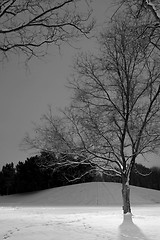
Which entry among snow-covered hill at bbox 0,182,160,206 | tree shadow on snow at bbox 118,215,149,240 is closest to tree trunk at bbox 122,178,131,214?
tree shadow on snow at bbox 118,215,149,240

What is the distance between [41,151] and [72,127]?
1.82m

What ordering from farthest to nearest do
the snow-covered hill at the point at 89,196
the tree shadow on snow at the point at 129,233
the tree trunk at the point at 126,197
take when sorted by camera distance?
the snow-covered hill at the point at 89,196 < the tree trunk at the point at 126,197 < the tree shadow on snow at the point at 129,233

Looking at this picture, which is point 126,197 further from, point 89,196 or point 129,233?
point 89,196

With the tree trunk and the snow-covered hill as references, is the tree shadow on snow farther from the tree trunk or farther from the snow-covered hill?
the snow-covered hill

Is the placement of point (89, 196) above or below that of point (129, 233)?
above

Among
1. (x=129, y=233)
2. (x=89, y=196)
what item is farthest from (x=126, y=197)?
(x=89, y=196)

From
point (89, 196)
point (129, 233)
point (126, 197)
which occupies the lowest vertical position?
point (129, 233)

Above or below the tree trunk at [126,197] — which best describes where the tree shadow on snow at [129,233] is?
below

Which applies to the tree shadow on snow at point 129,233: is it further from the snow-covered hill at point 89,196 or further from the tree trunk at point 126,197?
the snow-covered hill at point 89,196

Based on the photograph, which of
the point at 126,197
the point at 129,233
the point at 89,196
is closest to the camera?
the point at 129,233

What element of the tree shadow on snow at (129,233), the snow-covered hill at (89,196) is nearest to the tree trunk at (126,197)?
the tree shadow on snow at (129,233)

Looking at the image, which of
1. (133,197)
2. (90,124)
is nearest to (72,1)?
(90,124)

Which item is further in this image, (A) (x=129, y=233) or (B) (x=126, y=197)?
(B) (x=126, y=197)

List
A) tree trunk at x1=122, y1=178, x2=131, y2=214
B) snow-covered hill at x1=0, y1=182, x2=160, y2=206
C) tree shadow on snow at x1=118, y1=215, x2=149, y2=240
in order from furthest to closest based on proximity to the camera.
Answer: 1. snow-covered hill at x1=0, y1=182, x2=160, y2=206
2. tree trunk at x1=122, y1=178, x2=131, y2=214
3. tree shadow on snow at x1=118, y1=215, x2=149, y2=240
